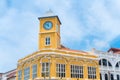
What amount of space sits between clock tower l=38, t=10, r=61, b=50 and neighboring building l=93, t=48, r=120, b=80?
825 centimetres

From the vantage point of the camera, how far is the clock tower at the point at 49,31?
46.8m

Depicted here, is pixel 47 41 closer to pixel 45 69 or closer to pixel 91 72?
pixel 45 69

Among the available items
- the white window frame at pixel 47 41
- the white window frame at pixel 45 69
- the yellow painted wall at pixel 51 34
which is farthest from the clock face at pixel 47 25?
the white window frame at pixel 45 69

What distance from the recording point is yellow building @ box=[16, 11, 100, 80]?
141 feet

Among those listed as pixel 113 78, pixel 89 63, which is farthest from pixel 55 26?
pixel 113 78

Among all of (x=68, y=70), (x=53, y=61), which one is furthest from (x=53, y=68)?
(x=68, y=70)

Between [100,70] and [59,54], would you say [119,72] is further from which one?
[59,54]

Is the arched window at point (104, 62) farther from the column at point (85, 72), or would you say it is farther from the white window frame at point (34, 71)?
the white window frame at point (34, 71)

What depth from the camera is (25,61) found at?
4691 centimetres

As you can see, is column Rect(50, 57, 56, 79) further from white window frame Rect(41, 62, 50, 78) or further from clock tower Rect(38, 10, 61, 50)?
clock tower Rect(38, 10, 61, 50)

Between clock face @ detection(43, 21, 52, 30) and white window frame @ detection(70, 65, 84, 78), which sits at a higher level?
clock face @ detection(43, 21, 52, 30)

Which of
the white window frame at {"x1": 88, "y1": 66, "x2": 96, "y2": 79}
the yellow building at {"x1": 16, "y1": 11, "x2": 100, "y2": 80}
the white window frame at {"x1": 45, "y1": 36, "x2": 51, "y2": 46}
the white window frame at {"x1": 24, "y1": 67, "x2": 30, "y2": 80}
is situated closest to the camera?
the yellow building at {"x1": 16, "y1": 11, "x2": 100, "y2": 80}

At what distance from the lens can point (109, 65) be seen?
50.8 metres

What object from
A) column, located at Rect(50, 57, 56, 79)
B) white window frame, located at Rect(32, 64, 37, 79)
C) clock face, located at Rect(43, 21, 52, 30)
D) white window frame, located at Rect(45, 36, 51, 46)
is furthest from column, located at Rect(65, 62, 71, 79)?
clock face, located at Rect(43, 21, 52, 30)
